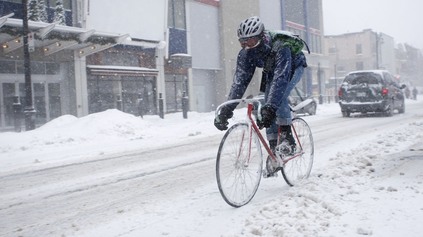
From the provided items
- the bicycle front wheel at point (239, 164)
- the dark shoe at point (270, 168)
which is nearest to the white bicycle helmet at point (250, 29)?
the bicycle front wheel at point (239, 164)

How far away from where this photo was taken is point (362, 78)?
1546 centimetres

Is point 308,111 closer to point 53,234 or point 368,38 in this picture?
point 53,234

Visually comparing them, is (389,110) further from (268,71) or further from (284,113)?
(268,71)

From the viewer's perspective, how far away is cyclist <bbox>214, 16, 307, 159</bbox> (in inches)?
151

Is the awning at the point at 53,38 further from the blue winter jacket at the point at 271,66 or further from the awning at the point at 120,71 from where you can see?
the blue winter jacket at the point at 271,66

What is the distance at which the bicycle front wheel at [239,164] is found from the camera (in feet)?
12.0

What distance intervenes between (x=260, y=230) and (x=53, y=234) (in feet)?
5.73

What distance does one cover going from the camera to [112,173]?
6.02 meters

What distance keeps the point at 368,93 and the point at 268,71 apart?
1223 centimetres

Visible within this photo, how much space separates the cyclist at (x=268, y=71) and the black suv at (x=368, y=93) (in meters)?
11.9

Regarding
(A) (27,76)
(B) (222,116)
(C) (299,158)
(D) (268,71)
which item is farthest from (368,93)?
(B) (222,116)

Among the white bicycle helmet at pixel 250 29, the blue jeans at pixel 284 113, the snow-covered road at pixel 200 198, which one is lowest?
Answer: the snow-covered road at pixel 200 198

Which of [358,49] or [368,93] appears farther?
[358,49]

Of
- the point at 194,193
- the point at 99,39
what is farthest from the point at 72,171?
the point at 99,39
